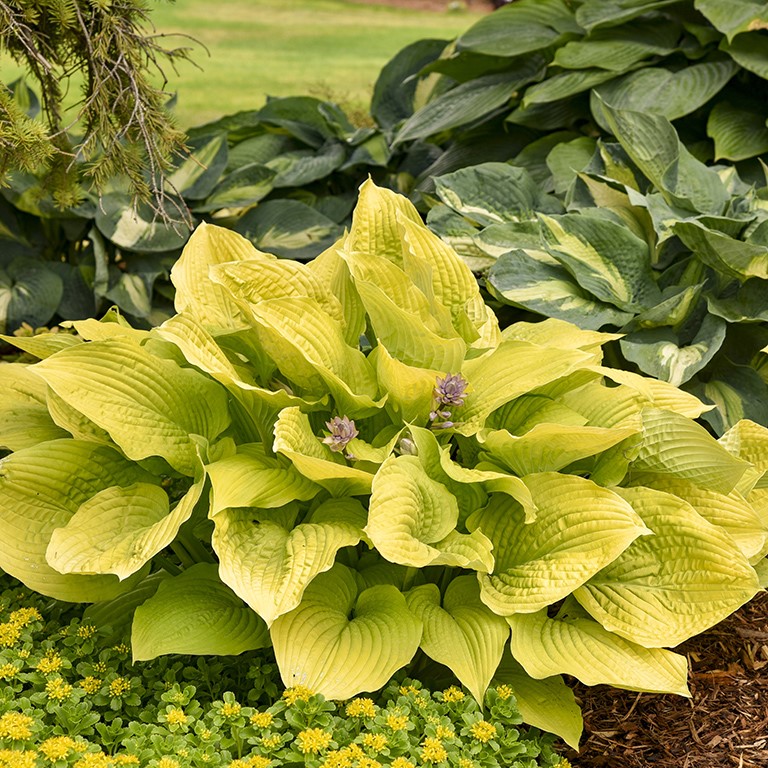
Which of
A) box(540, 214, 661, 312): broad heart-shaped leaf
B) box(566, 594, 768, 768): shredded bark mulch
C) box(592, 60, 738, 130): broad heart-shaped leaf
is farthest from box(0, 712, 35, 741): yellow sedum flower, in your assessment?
box(592, 60, 738, 130): broad heart-shaped leaf

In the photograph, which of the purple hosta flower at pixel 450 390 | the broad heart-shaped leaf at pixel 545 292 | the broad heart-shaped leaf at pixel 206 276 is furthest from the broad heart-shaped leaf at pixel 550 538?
the broad heart-shaped leaf at pixel 545 292

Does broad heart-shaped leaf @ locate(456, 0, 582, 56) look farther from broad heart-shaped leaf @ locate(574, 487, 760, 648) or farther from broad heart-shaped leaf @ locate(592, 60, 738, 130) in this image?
broad heart-shaped leaf @ locate(574, 487, 760, 648)

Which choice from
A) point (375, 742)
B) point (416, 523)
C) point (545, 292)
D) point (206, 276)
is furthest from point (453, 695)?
point (545, 292)

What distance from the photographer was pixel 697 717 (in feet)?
6.86

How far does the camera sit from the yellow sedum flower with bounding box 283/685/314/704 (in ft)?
5.39

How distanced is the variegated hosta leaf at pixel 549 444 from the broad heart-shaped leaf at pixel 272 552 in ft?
1.00

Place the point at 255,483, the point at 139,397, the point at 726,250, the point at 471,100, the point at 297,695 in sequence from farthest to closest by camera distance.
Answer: the point at 471,100 < the point at 726,250 < the point at 139,397 < the point at 255,483 < the point at 297,695

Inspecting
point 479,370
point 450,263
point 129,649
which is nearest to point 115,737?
point 129,649

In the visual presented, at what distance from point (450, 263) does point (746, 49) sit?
1985 mm

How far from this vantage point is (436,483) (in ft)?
6.26

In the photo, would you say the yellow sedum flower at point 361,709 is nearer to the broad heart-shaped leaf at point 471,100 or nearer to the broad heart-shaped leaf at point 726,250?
the broad heart-shaped leaf at point 726,250

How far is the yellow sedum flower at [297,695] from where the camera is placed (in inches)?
64.7

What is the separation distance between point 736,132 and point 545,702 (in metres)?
2.45

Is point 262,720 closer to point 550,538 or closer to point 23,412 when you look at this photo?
point 550,538
